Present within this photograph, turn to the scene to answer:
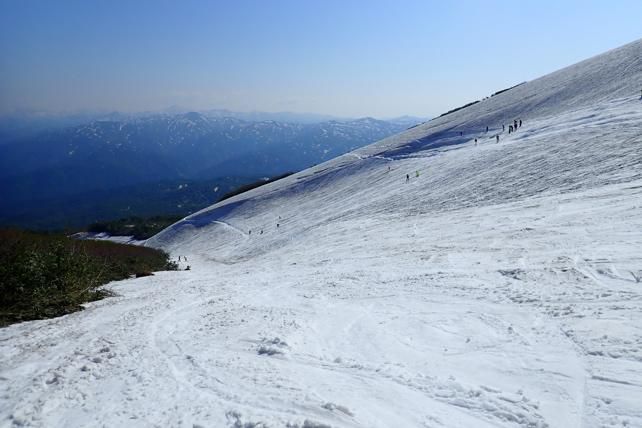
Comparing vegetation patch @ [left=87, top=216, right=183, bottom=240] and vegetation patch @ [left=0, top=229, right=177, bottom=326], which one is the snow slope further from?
vegetation patch @ [left=87, top=216, right=183, bottom=240]

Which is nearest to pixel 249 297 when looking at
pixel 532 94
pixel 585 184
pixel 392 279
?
pixel 392 279

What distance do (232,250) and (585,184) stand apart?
28647mm

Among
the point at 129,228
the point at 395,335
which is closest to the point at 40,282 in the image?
the point at 395,335

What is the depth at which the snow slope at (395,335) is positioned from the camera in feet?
19.2

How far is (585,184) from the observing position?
21797 millimetres

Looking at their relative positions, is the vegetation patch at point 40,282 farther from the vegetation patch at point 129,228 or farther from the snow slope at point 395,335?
the vegetation patch at point 129,228

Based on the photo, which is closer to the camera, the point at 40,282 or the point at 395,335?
the point at 395,335

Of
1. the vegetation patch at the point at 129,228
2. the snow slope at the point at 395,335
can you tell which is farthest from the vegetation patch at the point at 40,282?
the vegetation patch at the point at 129,228

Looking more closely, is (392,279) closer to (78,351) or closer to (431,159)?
(78,351)

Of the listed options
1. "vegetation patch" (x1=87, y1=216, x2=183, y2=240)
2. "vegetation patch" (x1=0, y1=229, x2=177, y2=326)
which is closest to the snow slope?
"vegetation patch" (x1=0, y1=229, x2=177, y2=326)

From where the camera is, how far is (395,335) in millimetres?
8648

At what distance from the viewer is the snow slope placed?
19.2ft

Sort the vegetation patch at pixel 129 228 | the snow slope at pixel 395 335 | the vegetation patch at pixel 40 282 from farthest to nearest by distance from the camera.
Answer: the vegetation patch at pixel 129 228, the vegetation patch at pixel 40 282, the snow slope at pixel 395 335

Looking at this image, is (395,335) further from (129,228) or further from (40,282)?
(129,228)
